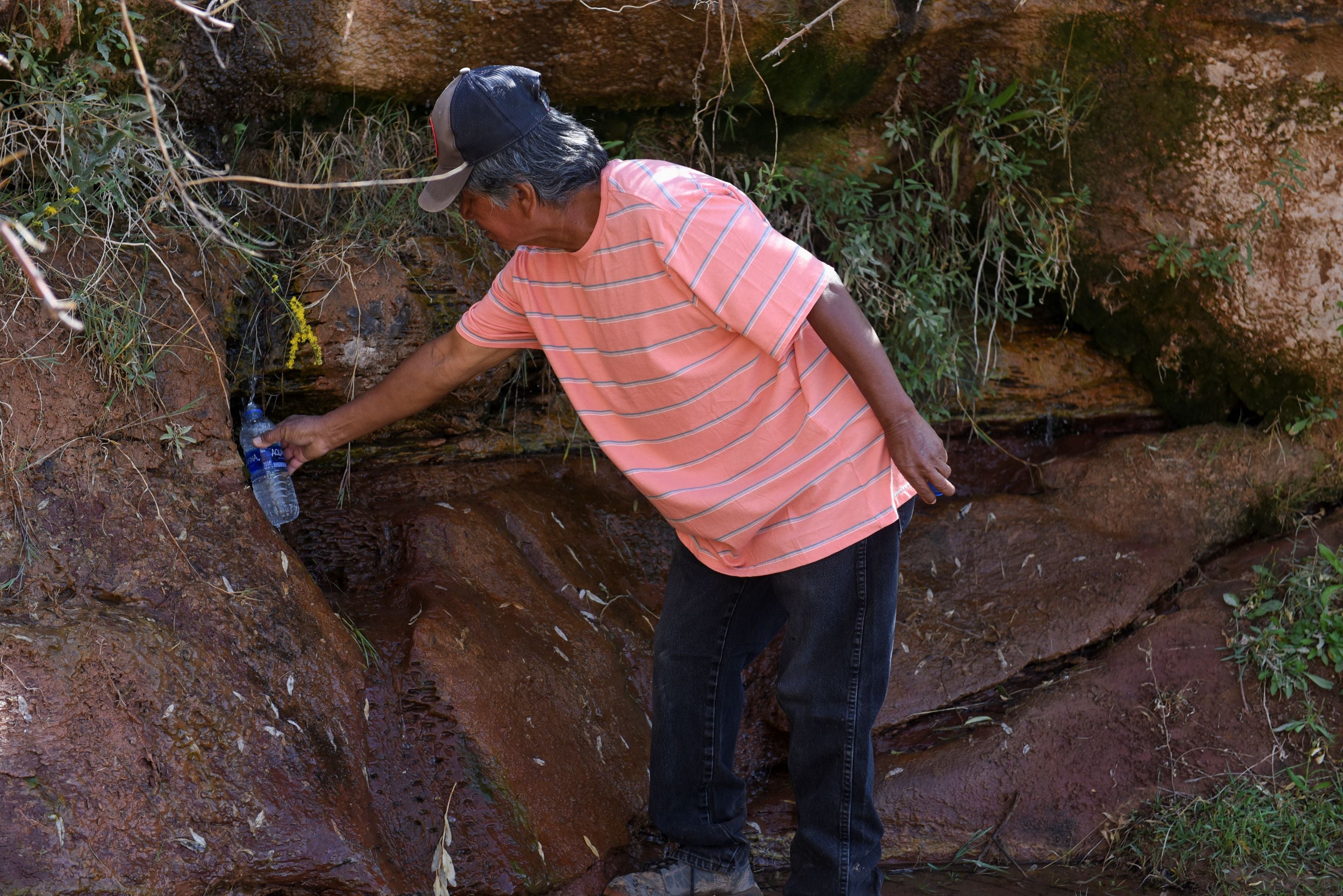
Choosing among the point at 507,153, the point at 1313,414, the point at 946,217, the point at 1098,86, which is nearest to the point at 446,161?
the point at 507,153

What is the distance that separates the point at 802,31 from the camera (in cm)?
316

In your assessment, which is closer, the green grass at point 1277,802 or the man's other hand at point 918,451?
the man's other hand at point 918,451

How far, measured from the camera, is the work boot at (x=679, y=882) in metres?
2.76

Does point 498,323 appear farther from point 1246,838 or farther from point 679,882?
point 1246,838

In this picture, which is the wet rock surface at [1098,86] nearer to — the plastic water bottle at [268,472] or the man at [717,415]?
the plastic water bottle at [268,472]

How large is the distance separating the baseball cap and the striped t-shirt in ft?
0.71

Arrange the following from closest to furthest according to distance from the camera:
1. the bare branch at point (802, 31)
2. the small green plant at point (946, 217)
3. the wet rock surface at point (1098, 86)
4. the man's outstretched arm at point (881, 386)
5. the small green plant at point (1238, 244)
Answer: the man's outstretched arm at point (881, 386) < the bare branch at point (802, 31) < the wet rock surface at point (1098, 86) < the small green plant at point (1238, 244) < the small green plant at point (946, 217)

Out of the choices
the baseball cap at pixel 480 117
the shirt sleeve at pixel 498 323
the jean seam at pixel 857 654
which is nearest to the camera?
the baseball cap at pixel 480 117

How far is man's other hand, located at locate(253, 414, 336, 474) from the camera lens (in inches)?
114

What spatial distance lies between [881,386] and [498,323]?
944 millimetres

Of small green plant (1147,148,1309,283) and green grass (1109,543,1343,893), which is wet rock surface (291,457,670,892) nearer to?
green grass (1109,543,1343,893)

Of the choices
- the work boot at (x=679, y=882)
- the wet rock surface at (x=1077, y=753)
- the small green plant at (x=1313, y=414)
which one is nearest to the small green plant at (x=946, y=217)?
the small green plant at (x=1313, y=414)

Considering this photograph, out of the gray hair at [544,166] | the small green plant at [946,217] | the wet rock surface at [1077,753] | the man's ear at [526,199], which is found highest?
the gray hair at [544,166]

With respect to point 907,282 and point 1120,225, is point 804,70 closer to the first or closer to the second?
point 907,282
